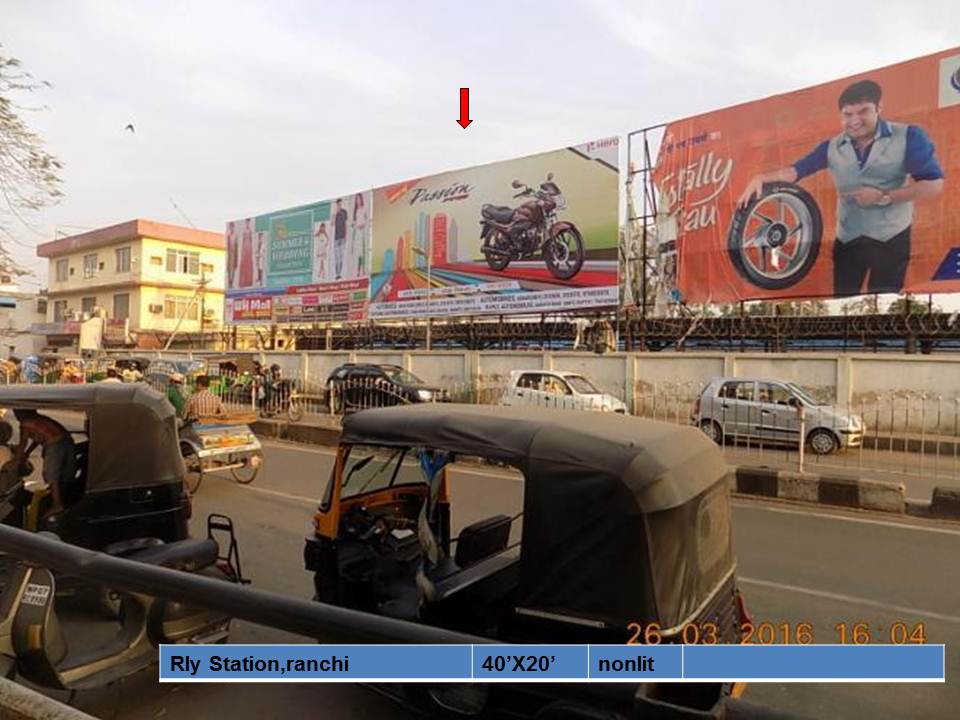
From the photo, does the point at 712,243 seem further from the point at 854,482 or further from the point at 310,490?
the point at 310,490

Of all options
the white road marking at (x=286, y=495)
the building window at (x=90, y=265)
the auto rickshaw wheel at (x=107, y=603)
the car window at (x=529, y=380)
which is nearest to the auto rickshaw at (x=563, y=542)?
the auto rickshaw wheel at (x=107, y=603)

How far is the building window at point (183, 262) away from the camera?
43.8 meters

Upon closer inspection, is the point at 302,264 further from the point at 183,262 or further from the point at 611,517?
the point at 611,517

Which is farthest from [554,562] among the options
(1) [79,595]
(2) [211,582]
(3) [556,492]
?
(1) [79,595]

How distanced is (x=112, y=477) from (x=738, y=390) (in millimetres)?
11496

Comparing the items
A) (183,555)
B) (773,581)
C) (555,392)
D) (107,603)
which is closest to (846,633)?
(773,581)

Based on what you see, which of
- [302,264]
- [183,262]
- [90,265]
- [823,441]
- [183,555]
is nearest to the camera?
[183,555]

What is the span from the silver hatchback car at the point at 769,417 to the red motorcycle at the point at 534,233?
8911 mm

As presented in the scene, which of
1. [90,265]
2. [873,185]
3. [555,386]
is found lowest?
[555,386]

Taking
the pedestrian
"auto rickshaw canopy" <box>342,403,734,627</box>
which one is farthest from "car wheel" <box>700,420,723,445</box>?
"auto rickshaw canopy" <box>342,403,734,627</box>

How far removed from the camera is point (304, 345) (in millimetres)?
32688

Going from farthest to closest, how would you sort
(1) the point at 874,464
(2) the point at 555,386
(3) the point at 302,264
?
(3) the point at 302,264, (2) the point at 555,386, (1) the point at 874,464

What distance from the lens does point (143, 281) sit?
1642 inches

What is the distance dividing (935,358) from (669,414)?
18.3 feet
